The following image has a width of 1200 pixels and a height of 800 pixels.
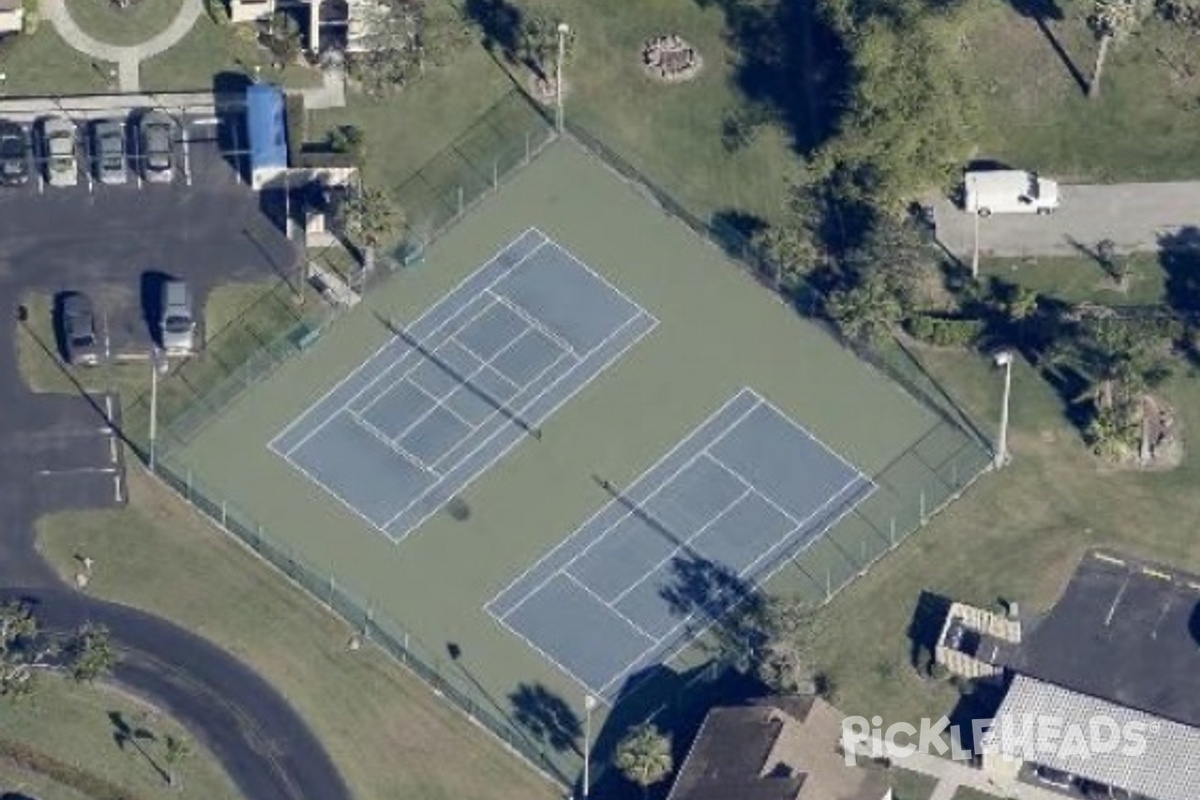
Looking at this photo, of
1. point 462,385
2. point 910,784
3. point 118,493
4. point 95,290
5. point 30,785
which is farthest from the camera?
point 95,290

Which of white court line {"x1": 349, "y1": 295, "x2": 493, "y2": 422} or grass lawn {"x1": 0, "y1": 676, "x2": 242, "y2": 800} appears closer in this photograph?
grass lawn {"x1": 0, "y1": 676, "x2": 242, "y2": 800}

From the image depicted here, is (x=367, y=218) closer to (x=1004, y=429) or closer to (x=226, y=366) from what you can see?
(x=226, y=366)

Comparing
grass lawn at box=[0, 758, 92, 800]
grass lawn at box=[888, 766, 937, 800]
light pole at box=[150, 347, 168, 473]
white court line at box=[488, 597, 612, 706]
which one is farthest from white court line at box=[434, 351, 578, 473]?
grass lawn at box=[888, 766, 937, 800]

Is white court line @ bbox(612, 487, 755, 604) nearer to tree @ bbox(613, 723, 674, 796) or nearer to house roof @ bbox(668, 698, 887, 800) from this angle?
house roof @ bbox(668, 698, 887, 800)

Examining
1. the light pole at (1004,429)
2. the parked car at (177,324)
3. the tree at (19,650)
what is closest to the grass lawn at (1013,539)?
the light pole at (1004,429)

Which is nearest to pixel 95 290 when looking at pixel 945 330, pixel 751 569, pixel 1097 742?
pixel 751 569

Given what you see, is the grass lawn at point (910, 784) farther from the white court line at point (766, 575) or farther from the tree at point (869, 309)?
the tree at point (869, 309)

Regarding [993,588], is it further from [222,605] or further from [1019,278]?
[222,605]
